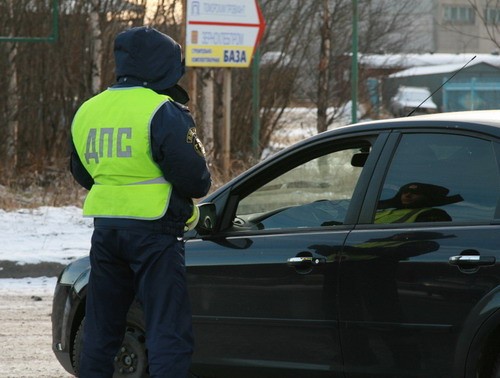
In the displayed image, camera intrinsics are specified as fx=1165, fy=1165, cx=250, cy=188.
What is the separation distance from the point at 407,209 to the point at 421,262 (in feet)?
1.08

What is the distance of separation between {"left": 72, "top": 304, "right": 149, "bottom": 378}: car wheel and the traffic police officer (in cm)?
69

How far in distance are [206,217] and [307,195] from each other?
514 mm

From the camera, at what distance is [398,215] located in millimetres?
4949

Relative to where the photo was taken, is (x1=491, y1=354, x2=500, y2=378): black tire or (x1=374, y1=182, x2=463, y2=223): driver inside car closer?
(x1=491, y1=354, x2=500, y2=378): black tire

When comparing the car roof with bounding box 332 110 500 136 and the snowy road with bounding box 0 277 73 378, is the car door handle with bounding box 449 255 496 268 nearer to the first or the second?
the car roof with bounding box 332 110 500 136

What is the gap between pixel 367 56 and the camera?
975 inches

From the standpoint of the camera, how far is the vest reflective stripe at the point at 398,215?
491 cm

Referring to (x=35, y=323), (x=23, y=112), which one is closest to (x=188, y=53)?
(x=23, y=112)

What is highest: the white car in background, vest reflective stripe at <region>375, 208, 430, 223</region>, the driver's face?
the driver's face

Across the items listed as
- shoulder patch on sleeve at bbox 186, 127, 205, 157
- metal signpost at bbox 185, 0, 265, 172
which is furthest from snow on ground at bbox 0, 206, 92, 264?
shoulder patch on sleeve at bbox 186, 127, 205, 157

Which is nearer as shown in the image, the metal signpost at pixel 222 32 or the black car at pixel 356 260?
the black car at pixel 356 260

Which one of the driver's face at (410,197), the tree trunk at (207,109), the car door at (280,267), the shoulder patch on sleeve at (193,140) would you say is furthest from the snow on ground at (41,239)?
the driver's face at (410,197)

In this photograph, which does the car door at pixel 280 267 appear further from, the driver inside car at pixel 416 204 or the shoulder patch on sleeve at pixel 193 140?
the shoulder patch on sleeve at pixel 193 140

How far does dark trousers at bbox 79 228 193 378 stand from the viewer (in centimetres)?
471
